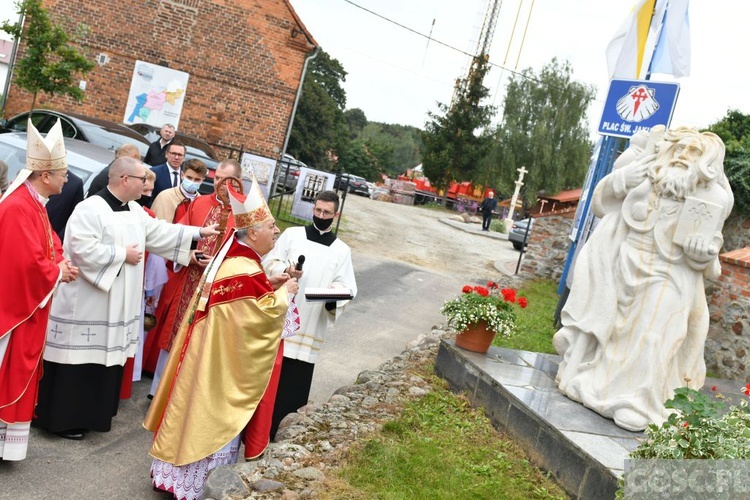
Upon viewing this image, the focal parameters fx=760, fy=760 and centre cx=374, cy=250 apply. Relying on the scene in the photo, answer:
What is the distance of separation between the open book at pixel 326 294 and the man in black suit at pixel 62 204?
2639mm

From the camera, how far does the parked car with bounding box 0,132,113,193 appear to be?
8.88 meters

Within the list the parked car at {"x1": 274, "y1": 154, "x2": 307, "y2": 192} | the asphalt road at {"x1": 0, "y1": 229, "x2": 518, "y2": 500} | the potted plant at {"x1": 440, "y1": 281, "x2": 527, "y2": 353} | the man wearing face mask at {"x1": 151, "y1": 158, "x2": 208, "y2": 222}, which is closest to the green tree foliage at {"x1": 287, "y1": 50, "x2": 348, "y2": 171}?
the parked car at {"x1": 274, "y1": 154, "x2": 307, "y2": 192}

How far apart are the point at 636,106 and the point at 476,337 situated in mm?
4307

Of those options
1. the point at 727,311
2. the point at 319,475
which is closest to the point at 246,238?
the point at 319,475

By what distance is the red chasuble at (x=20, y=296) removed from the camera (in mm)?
4750

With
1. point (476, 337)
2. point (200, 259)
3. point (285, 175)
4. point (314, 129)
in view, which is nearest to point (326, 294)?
point (200, 259)

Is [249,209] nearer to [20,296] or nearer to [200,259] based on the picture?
[20,296]

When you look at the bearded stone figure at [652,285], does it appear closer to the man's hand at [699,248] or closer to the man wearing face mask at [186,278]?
the man's hand at [699,248]

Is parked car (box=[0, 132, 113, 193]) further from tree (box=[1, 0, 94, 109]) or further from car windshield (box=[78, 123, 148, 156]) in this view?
tree (box=[1, 0, 94, 109])

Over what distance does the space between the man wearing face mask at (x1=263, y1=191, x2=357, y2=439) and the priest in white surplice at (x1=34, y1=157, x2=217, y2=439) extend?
118 cm

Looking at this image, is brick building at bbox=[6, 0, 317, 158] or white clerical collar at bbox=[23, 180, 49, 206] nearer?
white clerical collar at bbox=[23, 180, 49, 206]

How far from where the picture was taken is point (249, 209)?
468cm

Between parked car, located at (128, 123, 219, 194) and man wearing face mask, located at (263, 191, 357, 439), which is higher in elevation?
parked car, located at (128, 123, 219, 194)

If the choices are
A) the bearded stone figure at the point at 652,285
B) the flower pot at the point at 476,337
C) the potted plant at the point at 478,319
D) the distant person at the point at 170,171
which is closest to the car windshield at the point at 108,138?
the distant person at the point at 170,171
